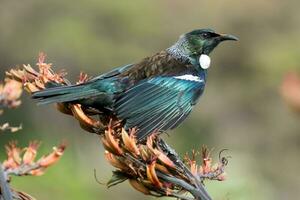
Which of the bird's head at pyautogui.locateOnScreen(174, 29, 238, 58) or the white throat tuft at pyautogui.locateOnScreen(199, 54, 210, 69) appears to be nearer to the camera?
the white throat tuft at pyautogui.locateOnScreen(199, 54, 210, 69)

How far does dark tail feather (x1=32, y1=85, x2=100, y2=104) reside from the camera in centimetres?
364

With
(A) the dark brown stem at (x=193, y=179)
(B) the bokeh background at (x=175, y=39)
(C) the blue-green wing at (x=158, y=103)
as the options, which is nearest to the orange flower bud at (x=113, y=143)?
(A) the dark brown stem at (x=193, y=179)

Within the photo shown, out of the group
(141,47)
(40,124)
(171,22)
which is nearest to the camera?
(40,124)

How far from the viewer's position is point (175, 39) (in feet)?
63.5

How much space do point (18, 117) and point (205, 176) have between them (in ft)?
45.0

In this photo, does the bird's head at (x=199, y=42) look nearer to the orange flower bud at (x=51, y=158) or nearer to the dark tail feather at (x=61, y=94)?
the dark tail feather at (x=61, y=94)

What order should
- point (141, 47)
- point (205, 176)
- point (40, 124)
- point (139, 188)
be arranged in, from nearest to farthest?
point (139, 188), point (205, 176), point (40, 124), point (141, 47)

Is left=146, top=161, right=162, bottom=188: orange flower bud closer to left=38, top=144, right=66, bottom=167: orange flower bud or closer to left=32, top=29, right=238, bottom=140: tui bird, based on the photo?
left=38, top=144, right=66, bottom=167: orange flower bud

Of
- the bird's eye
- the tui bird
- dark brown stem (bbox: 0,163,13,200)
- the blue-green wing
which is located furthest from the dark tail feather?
the bird's eye

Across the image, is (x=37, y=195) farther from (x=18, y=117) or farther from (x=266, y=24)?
(x=266, y=24)

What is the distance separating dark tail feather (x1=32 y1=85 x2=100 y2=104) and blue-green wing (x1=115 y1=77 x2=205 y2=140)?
0.67 ft

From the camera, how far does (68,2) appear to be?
2128 centimetres

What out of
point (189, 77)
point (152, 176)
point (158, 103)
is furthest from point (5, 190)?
point (189, 77)

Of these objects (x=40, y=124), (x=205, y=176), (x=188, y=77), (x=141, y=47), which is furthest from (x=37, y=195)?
(x=141, y=47)
